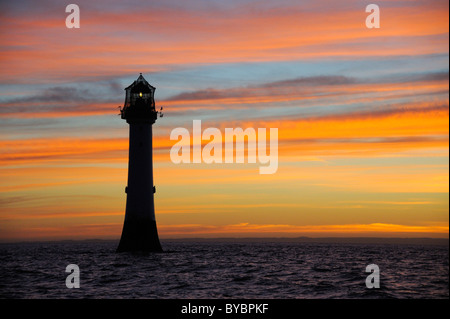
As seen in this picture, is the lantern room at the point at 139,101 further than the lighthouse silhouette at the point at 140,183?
Result: Yes

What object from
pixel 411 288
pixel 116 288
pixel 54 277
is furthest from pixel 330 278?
pixel 54 277

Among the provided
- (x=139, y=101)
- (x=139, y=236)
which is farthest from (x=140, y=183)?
(x=139, y=101)

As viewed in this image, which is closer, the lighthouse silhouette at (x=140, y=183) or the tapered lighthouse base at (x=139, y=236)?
the lighthouse silhouette at (x=140, y=183)

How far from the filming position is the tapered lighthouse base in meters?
56.4

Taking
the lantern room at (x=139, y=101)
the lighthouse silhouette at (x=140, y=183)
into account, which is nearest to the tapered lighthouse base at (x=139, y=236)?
the lighthouse silhouette at (x=140, y=183)

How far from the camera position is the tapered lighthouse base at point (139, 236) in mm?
56375

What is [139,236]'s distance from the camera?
56.6 metres

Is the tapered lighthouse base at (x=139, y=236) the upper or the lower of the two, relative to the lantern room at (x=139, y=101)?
lower

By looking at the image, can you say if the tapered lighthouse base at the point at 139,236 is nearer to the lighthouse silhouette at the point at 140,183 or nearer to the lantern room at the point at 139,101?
the lighthouse silhouette at the point at 140,183

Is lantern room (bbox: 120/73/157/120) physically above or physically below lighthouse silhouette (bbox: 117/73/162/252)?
above

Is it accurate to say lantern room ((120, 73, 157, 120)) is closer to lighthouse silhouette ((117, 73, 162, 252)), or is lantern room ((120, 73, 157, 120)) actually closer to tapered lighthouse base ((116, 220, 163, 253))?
lighthouse silhouette ((117, 73, 162, 252))

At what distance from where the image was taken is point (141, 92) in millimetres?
59375

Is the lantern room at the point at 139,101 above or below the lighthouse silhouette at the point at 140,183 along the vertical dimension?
above

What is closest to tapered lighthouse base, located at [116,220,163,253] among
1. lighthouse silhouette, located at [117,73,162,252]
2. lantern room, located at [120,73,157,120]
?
lighthouse silhouette, located at [117,73,162,252]
